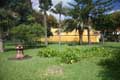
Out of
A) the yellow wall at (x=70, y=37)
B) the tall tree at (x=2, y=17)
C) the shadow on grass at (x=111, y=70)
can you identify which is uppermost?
the tall tree at (x=2, y=17)

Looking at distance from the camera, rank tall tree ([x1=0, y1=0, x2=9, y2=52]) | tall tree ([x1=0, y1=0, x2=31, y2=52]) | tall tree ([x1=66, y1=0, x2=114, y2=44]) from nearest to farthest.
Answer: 1. tall tree ([x1=0, y1=0, x2=9, y2=52])
2. tall tree ([x1=0, y1=0, x2=31, y2=52])
3. tall tree ([x1=66, y1=0, x2=114, y2=44])

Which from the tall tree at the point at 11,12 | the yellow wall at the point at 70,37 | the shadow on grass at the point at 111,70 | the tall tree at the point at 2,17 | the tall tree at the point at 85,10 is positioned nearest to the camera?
the shadow on grass at the point at 111,70

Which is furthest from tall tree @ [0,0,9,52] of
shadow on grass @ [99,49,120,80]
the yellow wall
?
the yellow wall

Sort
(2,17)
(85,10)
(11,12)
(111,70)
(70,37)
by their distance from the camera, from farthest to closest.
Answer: (70,37) → (85,10) → (11,12) → (2,17) → (111,70)

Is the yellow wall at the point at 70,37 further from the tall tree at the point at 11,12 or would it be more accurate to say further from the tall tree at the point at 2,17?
the tall tree at the point at 2,17

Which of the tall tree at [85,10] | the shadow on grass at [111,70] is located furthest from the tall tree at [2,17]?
the tall tree at [85,10]

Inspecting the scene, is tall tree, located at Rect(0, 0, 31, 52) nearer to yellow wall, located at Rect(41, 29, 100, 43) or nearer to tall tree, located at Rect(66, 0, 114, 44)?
tall tree, located at Rect(66, 0, 114, 44)

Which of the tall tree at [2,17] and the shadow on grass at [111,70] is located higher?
the tall tree at [2,17]

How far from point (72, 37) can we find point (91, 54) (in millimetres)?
30092

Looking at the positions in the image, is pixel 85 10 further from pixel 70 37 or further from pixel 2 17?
pixel 2 17

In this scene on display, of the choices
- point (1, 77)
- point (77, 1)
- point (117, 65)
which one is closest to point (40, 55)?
point (117, 65)

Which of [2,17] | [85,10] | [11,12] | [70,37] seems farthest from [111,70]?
[70,37]

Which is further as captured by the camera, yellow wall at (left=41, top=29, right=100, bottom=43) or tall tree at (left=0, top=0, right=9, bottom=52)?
yellow wall at (left=41, top=29, right=100, bottom=43)

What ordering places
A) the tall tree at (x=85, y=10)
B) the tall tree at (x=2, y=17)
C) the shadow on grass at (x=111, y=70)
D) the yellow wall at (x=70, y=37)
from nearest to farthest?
1. the shadow on grass at (x=111, y=70)
2. the tall tree at (x=2, y=17)
3. the tall tree at (x=85, y=10)
4. the yellow wall at (x=70, y=37)
